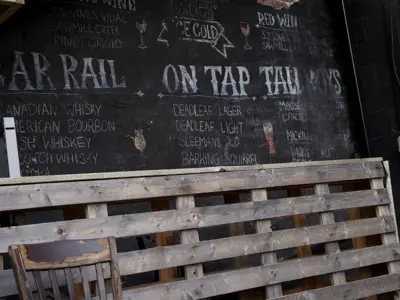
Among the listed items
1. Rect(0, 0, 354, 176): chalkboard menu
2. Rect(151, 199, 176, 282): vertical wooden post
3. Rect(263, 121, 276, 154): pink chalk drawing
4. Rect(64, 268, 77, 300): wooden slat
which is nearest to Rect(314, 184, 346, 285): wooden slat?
Rect(151, 199, 176, 282): vertical wooden post

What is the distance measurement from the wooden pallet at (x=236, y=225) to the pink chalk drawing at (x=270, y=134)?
1.02m

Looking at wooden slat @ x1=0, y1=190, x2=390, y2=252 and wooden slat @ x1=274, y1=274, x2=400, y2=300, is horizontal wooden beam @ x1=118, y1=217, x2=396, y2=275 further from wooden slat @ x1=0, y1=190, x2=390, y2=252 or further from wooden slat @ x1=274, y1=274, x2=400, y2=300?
wooden slat @ x1=274, y1=274, x2=400, y2=300

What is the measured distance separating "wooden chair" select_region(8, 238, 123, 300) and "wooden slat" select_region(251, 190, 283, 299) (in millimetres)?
1277

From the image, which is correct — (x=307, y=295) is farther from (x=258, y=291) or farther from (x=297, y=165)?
(x=297, y=165)

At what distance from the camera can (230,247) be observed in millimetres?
3889

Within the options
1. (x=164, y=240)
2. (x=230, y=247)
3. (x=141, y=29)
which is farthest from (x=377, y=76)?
(x=164, y=240)

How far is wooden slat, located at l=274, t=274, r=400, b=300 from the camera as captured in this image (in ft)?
13.7

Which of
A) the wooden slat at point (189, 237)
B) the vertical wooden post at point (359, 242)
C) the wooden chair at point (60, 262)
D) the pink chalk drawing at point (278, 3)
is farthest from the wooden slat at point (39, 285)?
the pink chalk drawing at point (278, 3)

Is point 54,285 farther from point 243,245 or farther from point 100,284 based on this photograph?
point 243,245

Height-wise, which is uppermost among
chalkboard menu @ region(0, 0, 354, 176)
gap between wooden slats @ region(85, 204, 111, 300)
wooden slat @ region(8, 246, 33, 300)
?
chalkboard menu @ region(0, 0, 354, 176)

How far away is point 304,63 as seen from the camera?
21.0ft

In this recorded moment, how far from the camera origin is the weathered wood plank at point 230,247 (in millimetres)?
3414

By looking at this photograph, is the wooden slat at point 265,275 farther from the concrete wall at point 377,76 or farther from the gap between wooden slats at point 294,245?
the concrete wall at point 377,76

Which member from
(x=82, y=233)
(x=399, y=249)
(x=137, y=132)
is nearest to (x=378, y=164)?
(x=399, y=249)
